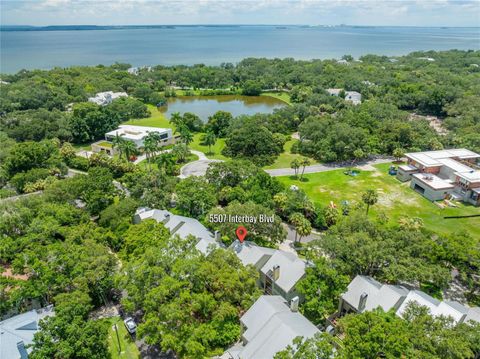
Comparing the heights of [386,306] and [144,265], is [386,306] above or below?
below

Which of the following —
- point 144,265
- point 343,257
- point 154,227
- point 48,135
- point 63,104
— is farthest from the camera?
point 63,104

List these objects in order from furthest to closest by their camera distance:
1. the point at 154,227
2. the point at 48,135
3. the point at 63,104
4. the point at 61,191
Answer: the point at 63,104, the point at 48,135, the point at 61,191, the point at 154,227

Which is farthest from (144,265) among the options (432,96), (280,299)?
(432,96)

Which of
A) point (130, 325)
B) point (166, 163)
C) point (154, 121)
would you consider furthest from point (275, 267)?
point (154, 121)

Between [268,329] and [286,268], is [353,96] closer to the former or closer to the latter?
[286,268]

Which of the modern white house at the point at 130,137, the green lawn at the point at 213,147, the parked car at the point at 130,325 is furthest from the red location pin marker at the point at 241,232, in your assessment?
the modern white house at the point at 130,137

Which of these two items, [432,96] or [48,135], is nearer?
[48,135]

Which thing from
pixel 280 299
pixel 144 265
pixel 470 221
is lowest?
pixel 470 221

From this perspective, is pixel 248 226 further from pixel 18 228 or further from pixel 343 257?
pixel 18 228

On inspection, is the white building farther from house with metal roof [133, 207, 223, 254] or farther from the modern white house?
house with metal roof [133, 207, 223, 254]
